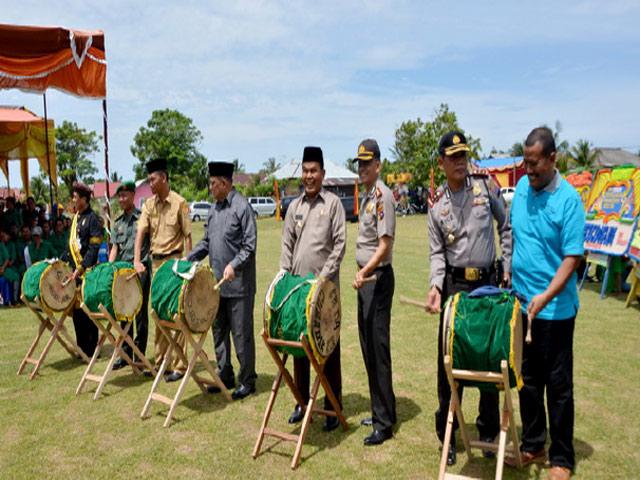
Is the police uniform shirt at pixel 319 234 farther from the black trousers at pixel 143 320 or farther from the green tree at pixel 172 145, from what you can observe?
the green tree at pixel 172 145

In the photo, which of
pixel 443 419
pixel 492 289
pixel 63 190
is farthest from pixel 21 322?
pixel 63 190

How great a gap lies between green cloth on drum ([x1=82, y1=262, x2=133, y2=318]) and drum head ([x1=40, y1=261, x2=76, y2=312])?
0.75 meters

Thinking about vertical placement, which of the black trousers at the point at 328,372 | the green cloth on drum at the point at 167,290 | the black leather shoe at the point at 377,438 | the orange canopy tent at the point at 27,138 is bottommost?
the black leather shoe at the point at 377,438

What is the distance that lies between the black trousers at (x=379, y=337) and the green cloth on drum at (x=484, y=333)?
1059mm

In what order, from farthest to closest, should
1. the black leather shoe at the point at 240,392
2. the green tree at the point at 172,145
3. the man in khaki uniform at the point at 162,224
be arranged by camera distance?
1. the green tree at the point at 172,145
2. the man in khaki uniform at the point at 162,224
3. the black leather shoe at the point at 240,392

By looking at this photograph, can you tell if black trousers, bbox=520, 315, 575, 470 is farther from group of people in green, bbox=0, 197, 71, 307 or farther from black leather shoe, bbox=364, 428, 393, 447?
group of people in green, bbox=0, 197, 71, 307

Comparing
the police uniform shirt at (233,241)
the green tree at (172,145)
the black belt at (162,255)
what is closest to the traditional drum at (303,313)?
the police uniform shirt at (233,241)

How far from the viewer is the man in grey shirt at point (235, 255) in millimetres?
5652

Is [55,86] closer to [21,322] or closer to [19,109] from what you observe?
[21,322]

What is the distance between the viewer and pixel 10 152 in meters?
16.8

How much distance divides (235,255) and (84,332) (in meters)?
2.81

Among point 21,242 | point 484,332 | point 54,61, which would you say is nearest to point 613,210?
point 484,332

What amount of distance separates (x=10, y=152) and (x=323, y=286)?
622 inches

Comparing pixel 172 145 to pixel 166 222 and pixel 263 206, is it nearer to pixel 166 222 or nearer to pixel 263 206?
pixel 263 206
